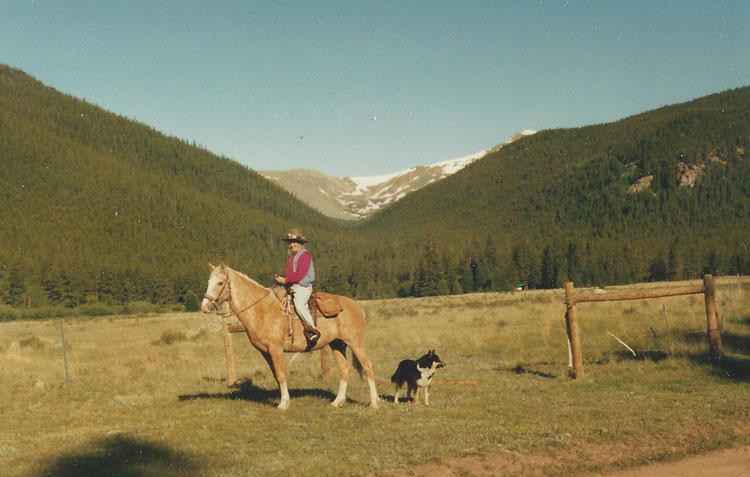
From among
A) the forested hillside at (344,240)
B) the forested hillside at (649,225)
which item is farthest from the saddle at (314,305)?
the forested hillside at (649,225)

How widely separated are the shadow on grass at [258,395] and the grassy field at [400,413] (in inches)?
2.9

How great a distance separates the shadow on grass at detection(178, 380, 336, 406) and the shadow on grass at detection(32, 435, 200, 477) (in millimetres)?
3740

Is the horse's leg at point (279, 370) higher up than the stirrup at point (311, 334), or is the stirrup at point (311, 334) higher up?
the stirrup at point (311, 334)

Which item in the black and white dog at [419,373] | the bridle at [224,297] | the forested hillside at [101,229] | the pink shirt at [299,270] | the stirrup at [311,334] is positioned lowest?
the black and white dog at [419,373]

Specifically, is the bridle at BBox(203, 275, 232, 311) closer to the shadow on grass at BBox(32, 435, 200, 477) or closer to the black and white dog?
the shadow on grass at BBox(32, 435, 200, 477)

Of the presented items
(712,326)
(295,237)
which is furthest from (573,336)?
(295,237)

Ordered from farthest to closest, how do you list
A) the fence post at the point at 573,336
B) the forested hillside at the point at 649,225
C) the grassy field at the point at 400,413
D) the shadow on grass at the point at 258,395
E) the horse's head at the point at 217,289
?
the forested hillside at the point at 649,225 → the fence post at the point at 573,336 → the shadow on grass at the point at 258,395 → the horse's head at the point at 217,289 → the grassy field at the point at 400,413

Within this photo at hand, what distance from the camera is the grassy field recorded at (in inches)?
297

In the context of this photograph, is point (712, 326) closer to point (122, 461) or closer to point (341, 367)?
point (341, 367)

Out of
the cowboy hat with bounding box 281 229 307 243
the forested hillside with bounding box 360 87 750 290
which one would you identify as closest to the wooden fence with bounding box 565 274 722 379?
the cowboy hat with bounding box 281 229 307 243

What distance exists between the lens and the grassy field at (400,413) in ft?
24.7

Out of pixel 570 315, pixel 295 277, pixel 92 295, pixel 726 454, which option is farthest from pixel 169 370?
pixel 92 295

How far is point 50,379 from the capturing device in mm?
17250

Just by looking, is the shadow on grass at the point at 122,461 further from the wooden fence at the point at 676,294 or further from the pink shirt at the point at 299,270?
the wooden fence at the point at 676,294
